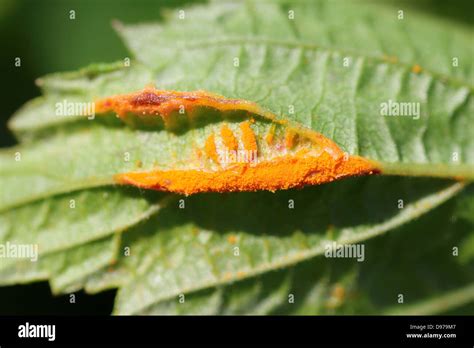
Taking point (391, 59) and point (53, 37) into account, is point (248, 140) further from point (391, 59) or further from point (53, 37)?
point (53, 37)

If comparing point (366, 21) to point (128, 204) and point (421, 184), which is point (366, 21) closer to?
point (421, 184)

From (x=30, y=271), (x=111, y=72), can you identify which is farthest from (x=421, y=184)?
(x=30, y=271)

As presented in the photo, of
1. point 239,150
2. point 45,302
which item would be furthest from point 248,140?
point 45,302

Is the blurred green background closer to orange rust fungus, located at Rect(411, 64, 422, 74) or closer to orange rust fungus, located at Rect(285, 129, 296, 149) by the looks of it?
orange rust fungus, located at Rect(411, 64, 422, 74)

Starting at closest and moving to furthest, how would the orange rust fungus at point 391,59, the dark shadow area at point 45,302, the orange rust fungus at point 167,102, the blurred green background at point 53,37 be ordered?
the orange rust fungus at point 167,102 → the orange rust fungus at point 391,59 → the dark shadow area at point 45,302 → the blurred green background at point 53,37

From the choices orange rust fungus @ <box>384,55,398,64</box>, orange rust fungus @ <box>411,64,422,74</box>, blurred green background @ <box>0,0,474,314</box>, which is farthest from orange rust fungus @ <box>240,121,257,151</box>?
blurred green background @ <box>0,0,474,314</box>

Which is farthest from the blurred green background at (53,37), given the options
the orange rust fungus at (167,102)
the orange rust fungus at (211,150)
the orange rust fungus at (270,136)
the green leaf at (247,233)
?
the orange rust fungus at (270,136)

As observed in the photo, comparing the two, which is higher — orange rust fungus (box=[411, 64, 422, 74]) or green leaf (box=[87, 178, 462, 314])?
orange rust fungus (box=[411, 64, 422, 74])

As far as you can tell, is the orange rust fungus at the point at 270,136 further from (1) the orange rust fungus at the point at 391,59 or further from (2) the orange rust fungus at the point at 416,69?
(2) the orange rust fungus at the point at 416,69
